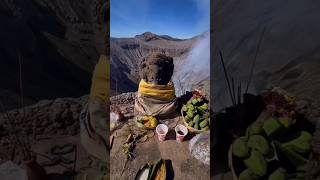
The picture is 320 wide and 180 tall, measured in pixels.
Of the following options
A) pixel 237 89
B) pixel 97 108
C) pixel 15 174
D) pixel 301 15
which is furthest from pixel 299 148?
pixel 15 174

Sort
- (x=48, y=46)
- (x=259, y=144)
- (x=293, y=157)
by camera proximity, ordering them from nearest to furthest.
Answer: (x=259, y=144) < (x=293, y=157) < (x=48, y=46)

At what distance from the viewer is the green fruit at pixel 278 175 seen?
5480 mm

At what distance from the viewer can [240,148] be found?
221 inches

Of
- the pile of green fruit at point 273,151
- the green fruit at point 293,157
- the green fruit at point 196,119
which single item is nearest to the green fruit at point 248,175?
the pile of green fruit at point 273,151

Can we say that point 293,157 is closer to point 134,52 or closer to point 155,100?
point 155,100

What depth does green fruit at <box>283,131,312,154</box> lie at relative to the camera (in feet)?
18.4

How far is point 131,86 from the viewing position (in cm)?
588

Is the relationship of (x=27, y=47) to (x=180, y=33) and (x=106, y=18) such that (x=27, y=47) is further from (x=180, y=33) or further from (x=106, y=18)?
(x=180, y=33)

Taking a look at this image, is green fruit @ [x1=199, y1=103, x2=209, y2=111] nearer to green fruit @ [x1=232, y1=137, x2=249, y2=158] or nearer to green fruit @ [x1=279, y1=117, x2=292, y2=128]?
green fruit @ [x1=232, y1=137, x2=249, y2=158]

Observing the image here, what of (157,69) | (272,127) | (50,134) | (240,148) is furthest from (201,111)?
(50,134)

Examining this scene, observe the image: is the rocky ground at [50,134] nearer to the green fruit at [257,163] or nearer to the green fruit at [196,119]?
the green fruit at [196,119]

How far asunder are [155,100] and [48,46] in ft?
4.64

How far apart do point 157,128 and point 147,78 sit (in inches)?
24.4

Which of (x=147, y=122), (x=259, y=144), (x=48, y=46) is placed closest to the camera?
(x=259, y=144)
